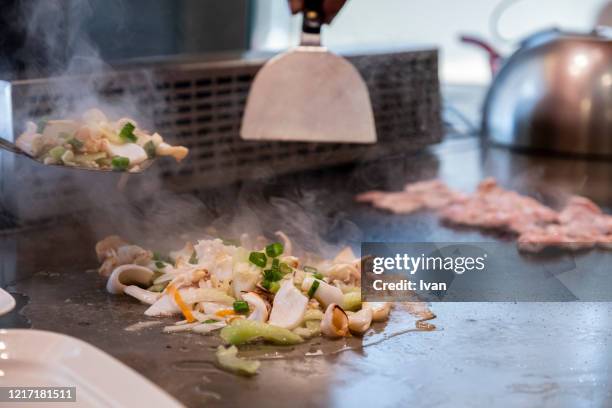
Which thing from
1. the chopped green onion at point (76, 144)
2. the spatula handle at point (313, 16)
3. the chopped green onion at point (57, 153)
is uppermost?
the spatula handle at point (313, 16)

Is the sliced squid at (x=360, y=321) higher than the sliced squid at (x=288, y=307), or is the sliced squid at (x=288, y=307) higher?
the sliced squid at (x=288, y=307)

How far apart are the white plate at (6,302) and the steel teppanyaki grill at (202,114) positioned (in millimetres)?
605

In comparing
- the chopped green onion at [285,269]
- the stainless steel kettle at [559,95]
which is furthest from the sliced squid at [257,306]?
the stainless steel kettle at [559,95]

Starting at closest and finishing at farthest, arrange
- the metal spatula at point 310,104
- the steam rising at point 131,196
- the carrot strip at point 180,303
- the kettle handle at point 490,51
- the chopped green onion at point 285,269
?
1. the carrot strip at point 180,303
2. the chopped green onion at point 285,269
3. the metal spatula at point 310,104
4. the steam rising at point 131,196
5. the kettle handle at point 490,51

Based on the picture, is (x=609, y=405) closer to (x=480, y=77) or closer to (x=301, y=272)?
(x=301, y=272)

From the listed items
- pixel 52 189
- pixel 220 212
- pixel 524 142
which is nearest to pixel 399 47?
pixel 524 142

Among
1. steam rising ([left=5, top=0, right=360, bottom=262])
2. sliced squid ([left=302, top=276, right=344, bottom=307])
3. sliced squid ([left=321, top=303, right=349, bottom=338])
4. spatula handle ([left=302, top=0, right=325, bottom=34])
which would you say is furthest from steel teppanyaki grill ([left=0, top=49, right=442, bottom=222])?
sliced squid ([left=321, top=303, right=349, bottom=338])

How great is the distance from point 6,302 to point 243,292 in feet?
1.41

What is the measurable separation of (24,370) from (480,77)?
4.37 m

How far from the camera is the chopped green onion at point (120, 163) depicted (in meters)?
1.83

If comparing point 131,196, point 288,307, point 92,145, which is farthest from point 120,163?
point 131,196

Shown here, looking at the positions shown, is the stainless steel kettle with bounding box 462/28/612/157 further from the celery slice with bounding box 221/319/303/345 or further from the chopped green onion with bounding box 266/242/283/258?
the celery slice with bounding box 221/319/303/345

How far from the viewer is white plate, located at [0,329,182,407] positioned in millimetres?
1317

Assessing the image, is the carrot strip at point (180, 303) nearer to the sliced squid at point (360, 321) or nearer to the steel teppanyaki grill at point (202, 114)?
the sliced squid at point (360, 321)
